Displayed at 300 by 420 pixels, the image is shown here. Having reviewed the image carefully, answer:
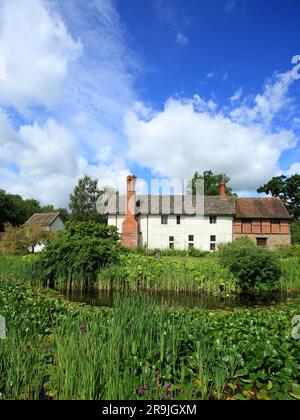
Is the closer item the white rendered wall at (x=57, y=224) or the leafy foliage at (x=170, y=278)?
the leafy foliage at (x=170, y=278)

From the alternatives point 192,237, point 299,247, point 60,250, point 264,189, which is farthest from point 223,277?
point 264,189

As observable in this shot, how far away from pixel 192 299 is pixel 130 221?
71.5 ft

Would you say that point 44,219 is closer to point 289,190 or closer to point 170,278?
point 170,278

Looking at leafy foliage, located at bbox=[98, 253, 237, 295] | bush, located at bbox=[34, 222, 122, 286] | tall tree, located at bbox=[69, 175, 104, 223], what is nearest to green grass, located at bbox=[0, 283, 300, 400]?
leafy foliage, located at bbox=[98, 253, 237, 295]

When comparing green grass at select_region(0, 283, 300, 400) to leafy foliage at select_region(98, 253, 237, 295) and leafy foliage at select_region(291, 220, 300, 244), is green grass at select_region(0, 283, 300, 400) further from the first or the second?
leafy foliage at select_region(291, 220, 300, 244)

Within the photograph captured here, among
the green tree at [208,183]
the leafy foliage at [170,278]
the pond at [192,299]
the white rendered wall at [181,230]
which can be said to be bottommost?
the pond at [192,299]

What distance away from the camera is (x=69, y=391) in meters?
2.89

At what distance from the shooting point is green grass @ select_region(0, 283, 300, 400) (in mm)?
2916

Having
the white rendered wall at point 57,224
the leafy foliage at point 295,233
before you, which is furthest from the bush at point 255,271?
the white rendered wall at point 57,224

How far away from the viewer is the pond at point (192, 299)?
31.0ft

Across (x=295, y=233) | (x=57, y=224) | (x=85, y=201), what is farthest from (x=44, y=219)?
(x=295, y=233)

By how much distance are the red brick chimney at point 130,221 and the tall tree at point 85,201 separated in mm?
11274

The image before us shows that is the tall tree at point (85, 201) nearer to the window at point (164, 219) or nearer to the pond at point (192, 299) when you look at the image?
the window at point (164, 219)

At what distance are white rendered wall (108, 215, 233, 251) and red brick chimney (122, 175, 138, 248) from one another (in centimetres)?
123
